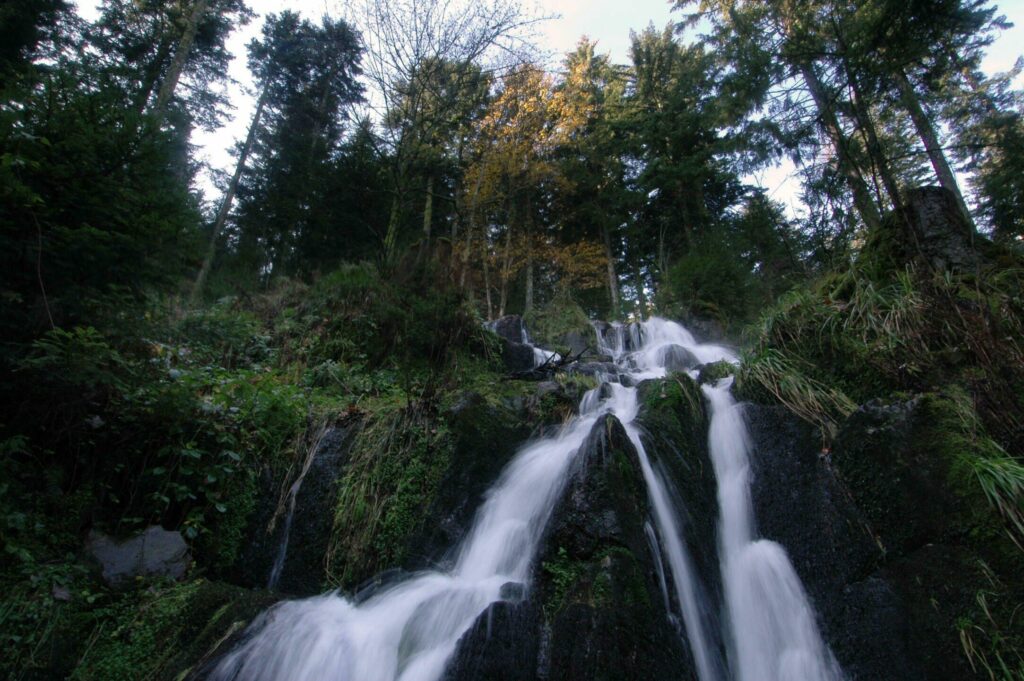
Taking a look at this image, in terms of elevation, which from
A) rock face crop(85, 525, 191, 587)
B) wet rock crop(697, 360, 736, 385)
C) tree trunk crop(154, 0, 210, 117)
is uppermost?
tree trunk crop(154, 0, 210, 117)

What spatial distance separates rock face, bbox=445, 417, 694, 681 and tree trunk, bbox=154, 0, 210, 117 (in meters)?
12.1

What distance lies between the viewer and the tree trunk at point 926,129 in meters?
6.70

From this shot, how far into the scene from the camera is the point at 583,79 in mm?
20062

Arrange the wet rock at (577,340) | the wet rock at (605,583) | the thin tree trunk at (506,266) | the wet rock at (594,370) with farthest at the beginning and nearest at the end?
the thin tree trunk at (506,266) < the wet rock at (577,340) < the wet rock at (594,370) < the wet rock at (605,583)

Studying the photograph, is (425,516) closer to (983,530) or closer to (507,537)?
(507,537)

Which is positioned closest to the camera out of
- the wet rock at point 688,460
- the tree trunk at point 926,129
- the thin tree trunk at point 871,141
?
the wet rock at point 688,460

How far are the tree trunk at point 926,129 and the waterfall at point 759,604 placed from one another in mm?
4236

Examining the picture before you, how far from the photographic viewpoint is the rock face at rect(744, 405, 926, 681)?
9.58 ft

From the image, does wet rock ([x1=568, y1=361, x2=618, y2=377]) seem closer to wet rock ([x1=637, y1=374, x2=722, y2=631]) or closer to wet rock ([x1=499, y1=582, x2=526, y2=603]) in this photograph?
wet rock ([x1=637, y1=374, x2=722, y2=631])

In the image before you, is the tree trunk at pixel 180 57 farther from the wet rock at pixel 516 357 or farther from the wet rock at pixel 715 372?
the wet rock at pixel 715 372

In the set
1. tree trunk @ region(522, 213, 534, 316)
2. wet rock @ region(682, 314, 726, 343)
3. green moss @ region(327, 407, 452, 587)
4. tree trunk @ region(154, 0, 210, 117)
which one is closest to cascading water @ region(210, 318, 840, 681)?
green moss @ region(327, 407, 452, 587)

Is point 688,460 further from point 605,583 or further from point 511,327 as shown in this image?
point 511,327

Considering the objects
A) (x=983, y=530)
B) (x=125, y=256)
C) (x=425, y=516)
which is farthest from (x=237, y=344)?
(x=983, y=530)

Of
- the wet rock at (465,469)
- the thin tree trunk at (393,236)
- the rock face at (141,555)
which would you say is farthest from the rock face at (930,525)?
the thin tree trunk at (393,236)
